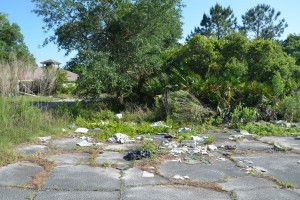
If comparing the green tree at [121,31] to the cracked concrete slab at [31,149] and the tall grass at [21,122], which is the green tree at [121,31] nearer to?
the tall grass at [21,122]

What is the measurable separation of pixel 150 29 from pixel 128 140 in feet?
18.9

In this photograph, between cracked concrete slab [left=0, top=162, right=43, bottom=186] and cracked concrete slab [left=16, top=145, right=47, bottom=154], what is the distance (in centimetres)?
81

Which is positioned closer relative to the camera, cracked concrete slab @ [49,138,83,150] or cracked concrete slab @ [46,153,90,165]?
cracked concrete slab @ [46,153,90,165]

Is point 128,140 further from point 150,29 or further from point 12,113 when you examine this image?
point 150,29

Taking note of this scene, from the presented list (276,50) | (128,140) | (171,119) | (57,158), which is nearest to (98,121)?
(171,119)

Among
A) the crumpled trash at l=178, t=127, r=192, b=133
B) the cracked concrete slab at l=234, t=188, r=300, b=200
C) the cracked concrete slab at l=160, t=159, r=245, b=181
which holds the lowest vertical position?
the cracked concrete slab at l=234, t=188, r=300, b=200

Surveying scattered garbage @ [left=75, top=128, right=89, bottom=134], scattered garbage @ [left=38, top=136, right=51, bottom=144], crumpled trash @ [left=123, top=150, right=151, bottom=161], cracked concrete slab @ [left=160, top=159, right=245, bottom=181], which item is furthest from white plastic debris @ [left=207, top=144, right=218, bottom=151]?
scattered garbage @ [left=38, top=136, right=51, bottom=144]

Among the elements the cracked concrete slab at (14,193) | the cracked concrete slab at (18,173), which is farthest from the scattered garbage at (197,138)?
the cracked concrete slab at (14,193)

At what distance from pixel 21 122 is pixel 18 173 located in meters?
3.19

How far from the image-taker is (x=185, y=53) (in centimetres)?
1155

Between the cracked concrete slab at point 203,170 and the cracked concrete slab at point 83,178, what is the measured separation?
76 cm

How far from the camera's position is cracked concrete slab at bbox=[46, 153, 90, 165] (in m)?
5.21

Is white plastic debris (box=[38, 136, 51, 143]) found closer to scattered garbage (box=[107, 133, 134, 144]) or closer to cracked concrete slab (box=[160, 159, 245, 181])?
scattered garbage (box=[107, 133, 134, 144])

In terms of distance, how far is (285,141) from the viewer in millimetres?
7121
